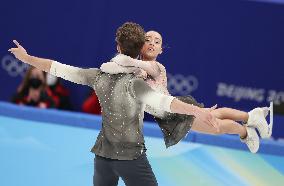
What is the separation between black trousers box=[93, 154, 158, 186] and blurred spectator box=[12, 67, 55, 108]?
3.52m

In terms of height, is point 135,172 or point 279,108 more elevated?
point 279,108

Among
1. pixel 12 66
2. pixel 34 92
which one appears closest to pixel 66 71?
pixel 34 92

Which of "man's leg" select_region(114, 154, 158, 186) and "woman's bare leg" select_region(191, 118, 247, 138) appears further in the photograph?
"woman's bare leg" select_region(191, 118, 247, 138)

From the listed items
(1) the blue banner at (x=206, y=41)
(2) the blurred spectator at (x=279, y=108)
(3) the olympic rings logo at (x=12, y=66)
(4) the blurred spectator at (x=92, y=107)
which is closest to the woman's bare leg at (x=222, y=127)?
(2) the blurred spectator at (x=279, y=108)

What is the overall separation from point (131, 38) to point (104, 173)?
786 mm

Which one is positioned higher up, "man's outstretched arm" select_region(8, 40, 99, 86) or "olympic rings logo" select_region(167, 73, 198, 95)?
"olympic rings logo" select_region(167, 73, 198, 95)

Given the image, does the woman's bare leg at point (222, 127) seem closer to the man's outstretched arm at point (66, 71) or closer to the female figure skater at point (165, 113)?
the female figure skater at point (165, 113)

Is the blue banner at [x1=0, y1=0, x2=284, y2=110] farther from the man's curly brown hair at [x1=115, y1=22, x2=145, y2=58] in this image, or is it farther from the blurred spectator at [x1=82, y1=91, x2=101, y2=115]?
the man's curly brown hair at [x1=115, y1=22, x2=145, y2=58]

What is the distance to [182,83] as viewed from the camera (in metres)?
7.55

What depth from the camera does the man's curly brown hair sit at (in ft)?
12.0

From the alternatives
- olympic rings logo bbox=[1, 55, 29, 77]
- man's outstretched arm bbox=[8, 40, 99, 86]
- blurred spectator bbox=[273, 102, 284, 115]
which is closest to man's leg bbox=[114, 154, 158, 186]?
man's outstretched arm bbox=[8, 40, 99, 86]

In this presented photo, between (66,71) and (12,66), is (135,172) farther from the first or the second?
(12,66)

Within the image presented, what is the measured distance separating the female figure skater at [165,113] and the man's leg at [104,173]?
420mm

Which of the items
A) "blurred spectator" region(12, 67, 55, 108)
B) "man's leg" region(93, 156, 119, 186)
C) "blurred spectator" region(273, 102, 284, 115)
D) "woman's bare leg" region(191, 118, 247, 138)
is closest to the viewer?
"man's leg" region(93, 156, 119, 186)
